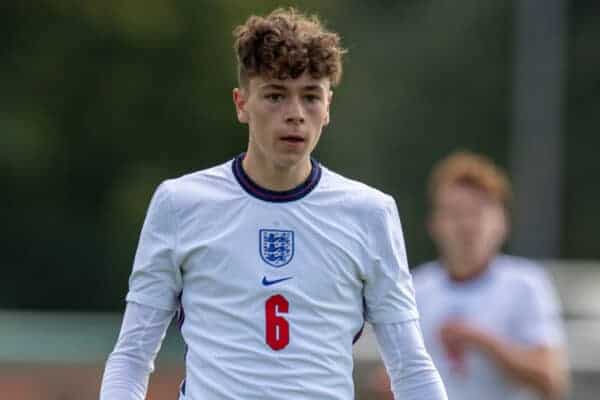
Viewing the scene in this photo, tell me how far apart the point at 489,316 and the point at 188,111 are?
13568 mm

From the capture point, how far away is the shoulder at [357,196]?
5.26 meters

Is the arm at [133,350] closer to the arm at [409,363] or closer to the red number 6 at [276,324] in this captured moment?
the red number 6 at [276,324]

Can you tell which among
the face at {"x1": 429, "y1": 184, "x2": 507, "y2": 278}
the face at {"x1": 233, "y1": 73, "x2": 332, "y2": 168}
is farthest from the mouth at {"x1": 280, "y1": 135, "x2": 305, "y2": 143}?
the face at {"x1": 429, "y1": 184, "x2": 507, "y2": 278}

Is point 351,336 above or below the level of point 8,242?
above

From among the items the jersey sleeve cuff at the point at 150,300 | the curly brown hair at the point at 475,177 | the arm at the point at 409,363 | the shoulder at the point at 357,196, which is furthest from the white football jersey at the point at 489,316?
the jersey sleeve cuff at the point at 150,300

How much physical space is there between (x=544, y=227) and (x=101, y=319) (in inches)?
233

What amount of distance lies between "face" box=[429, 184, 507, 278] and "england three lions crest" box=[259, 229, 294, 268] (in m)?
3.83

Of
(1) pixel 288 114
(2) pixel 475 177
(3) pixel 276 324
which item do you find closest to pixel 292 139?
(1) pixel 288 114

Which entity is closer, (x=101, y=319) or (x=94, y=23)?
(x=101, y=319)

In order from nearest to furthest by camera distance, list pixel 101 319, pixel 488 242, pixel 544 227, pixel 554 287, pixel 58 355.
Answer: pixel 488 242 → pixel 58 355 → pixel 101 319 → pixel 554 287 → pixel 544 227

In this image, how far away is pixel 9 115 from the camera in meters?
21.7

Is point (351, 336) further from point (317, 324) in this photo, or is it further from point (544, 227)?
point (544, 227)

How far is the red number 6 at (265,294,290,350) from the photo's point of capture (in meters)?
5.12

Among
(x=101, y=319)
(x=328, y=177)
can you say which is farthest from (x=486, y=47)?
(x=328, y=177)
